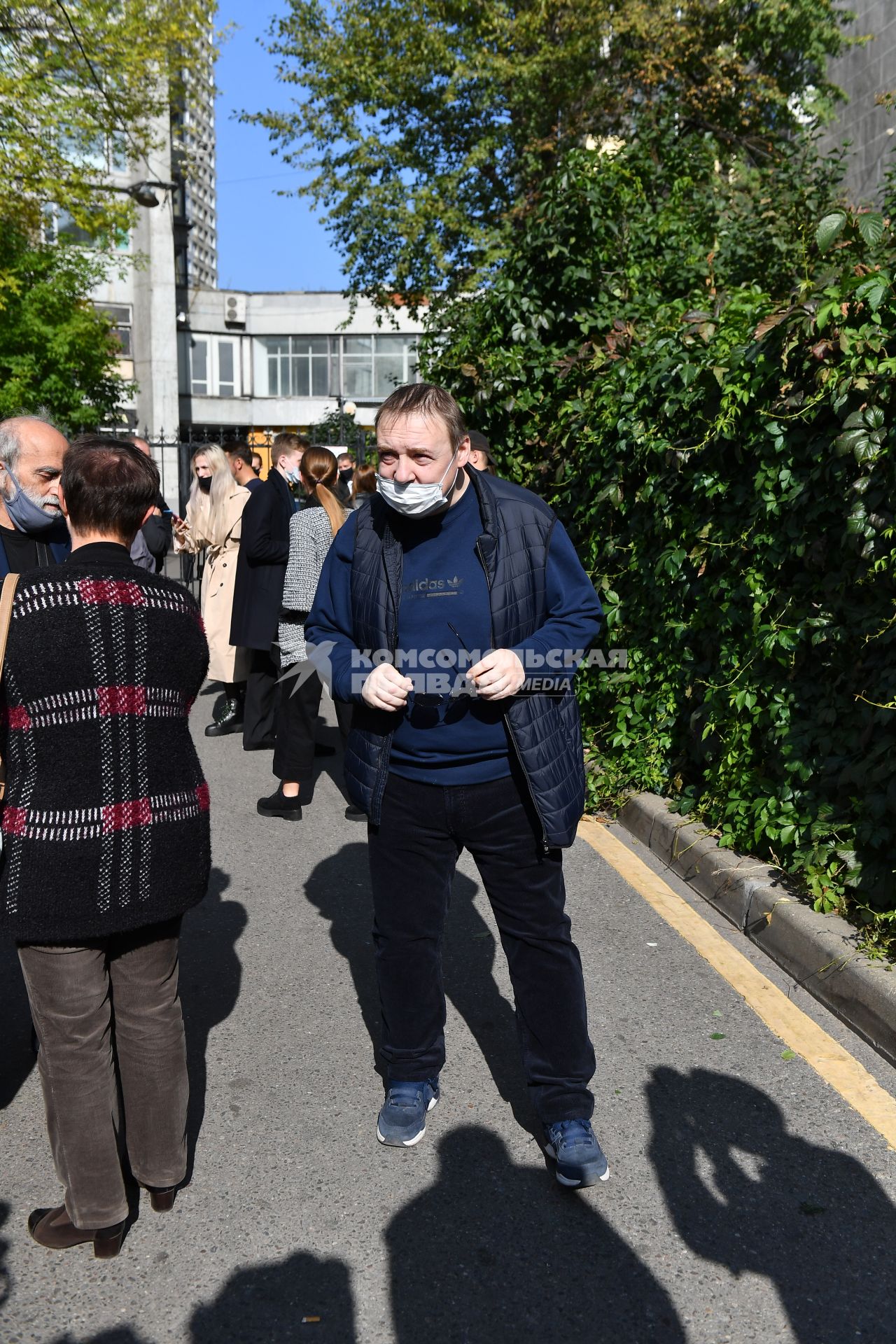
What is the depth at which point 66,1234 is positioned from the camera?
2.67 meters

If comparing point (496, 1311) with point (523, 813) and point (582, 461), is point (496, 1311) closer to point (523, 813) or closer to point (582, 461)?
point (523, 813)

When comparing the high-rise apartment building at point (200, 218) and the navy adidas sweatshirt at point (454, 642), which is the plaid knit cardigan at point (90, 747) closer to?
the navy adidas sweatshirt at point (454, 642)

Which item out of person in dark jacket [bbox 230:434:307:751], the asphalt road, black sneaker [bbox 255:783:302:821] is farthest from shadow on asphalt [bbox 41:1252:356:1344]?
person in dark jacket [bbox 230:434:307:751]

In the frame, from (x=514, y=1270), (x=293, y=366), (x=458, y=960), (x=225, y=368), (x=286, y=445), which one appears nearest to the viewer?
(x=514, y=1270)

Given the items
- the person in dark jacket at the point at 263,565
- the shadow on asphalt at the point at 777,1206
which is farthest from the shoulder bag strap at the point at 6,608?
the person in dark jacket at the point at 263,565

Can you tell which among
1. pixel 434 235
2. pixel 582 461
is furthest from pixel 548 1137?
pixel 434 235

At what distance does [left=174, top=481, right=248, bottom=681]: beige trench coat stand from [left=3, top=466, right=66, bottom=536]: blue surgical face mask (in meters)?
4.50

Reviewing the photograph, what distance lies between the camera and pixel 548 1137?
117 inches

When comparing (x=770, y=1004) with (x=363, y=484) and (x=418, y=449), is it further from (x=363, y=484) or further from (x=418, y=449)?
(x=363, y=484)

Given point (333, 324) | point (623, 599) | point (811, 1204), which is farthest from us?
point (333, 324)

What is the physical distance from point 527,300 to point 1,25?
36.7 feet

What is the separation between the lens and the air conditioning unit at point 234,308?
54906 mm

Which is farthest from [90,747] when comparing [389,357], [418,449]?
[389,357]

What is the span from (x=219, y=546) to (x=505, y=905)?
5.74m
